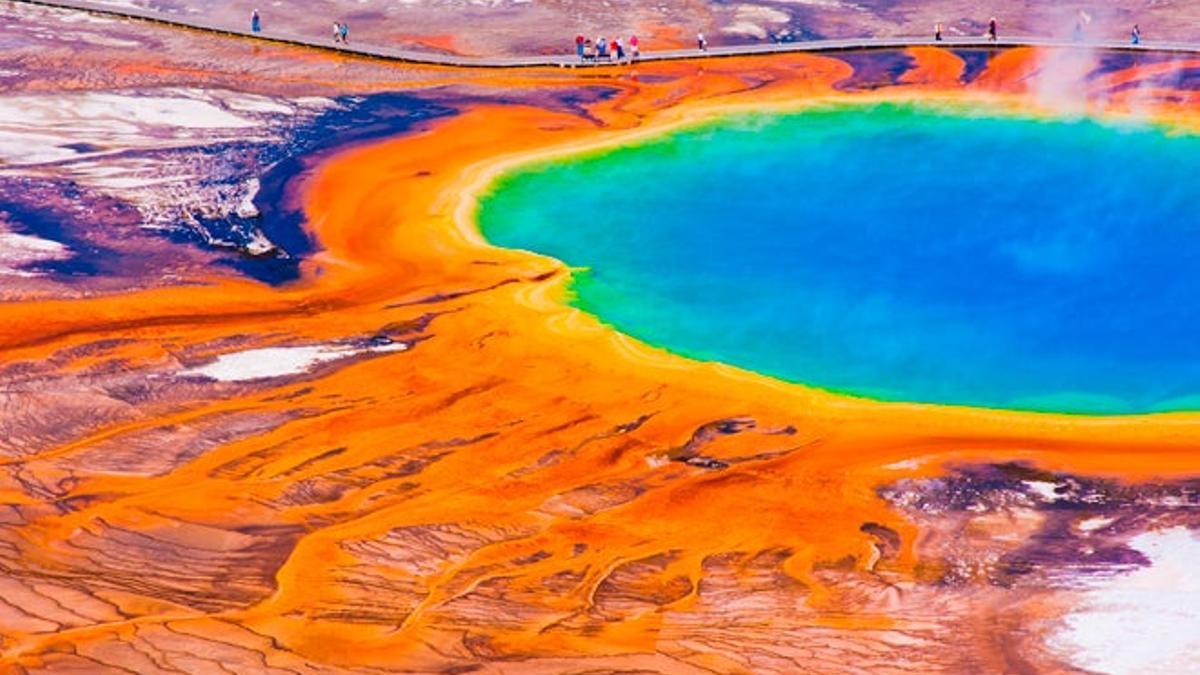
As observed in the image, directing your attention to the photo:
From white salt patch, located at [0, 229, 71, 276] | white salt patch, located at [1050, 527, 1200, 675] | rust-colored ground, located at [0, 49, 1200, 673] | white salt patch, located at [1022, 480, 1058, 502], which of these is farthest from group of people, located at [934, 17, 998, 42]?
white salt patch, located at [1050, 527, 1200, 675]

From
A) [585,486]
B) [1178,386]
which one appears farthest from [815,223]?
[585,486]

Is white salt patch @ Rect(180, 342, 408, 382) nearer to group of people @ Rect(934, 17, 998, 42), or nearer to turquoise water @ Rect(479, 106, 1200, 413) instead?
turquoise water @ Rect(479, 106, 1200, 413)

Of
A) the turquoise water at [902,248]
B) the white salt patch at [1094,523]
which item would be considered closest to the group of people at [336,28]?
the turquoise water at [902,248]

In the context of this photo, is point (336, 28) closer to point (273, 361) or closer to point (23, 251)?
point (23, 251)

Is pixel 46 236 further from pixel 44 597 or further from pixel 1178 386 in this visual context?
pixel 1178 386

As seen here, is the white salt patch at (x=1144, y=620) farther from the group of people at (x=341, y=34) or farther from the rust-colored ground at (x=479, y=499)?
the group of people at (x=341, y=34)

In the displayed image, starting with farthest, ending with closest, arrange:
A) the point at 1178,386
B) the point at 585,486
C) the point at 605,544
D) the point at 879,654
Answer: the point at 1178,386 < the point at 585,486 < the point at 605,544 < the point at 879,654
